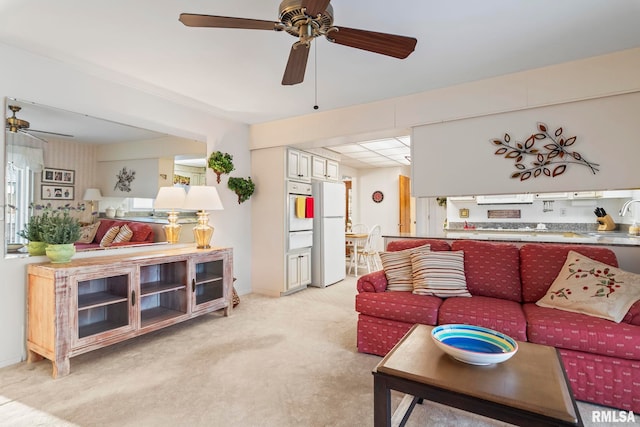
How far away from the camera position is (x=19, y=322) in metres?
2.48

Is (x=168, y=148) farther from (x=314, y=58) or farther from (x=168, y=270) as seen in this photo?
(x=314, y=58)

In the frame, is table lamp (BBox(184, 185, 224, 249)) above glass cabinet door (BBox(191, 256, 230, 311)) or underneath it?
above

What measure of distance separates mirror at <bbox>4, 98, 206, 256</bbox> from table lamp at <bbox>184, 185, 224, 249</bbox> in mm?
292

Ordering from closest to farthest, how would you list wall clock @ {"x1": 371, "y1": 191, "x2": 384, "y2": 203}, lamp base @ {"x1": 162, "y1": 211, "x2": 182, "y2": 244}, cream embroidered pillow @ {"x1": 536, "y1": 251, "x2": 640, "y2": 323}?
cream embroidered pillow @ {"x1": 536, "y1": 251, "x2": 640, "y2": 323} < lamp base @ {"x1": 162, "y1": 211, "x2": 182, "y2": 244} < wall clock @ {"x1": 371, "y1": 191, "x2": 384, "y2": 203}

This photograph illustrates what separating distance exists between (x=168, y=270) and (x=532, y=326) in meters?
3.12

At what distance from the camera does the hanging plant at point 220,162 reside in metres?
4.00

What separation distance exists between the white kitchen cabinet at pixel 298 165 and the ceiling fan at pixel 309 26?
2.64 m

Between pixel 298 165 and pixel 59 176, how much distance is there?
2.74m

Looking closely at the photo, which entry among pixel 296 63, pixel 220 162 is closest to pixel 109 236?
pixel 220 162

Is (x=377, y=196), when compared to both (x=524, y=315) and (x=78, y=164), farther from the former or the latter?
(x=78, y=164)

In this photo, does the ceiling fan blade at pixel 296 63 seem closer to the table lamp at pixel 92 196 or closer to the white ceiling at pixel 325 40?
the white ceiling at pixel 325 40

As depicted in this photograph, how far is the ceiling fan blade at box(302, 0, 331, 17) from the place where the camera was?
4.72ft

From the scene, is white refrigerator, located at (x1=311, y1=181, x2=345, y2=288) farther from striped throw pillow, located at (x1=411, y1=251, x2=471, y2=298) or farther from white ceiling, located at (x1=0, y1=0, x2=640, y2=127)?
striped throw pillow, located at (x1=411, y1=251, x2=471, y2=298)

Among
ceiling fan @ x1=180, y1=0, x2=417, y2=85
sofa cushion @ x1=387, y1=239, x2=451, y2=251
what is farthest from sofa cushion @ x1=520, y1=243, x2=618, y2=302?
ceiling fan @ x1=180, y1=0, x2=417, y2=85
